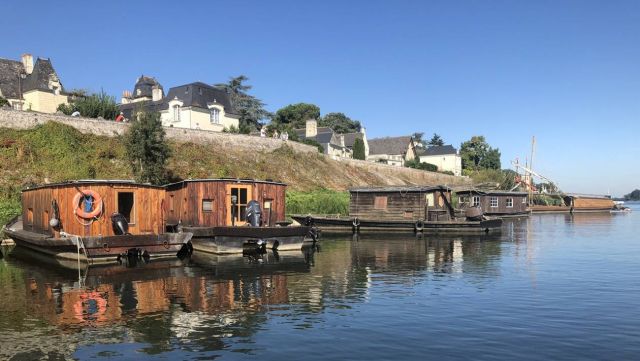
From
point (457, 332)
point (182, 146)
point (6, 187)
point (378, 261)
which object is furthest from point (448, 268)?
point (182, 146)

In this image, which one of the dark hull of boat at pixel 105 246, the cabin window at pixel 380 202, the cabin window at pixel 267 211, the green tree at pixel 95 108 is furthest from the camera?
the green tree at pixel 95 108

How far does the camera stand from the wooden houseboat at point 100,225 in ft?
66.1

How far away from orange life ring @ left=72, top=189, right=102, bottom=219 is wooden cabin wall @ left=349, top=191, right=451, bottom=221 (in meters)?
24.2

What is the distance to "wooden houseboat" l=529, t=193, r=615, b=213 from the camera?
73.2 meters

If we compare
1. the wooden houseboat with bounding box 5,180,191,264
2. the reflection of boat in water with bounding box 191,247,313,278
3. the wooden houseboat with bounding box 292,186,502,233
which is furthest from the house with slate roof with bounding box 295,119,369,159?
the wooden houseboat with bounding box 5,180,191,264

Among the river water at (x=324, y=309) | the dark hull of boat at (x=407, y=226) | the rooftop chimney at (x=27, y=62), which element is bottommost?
the river water at (x=324, y=309)

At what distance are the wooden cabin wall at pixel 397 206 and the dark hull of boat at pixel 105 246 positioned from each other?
71.0 feet

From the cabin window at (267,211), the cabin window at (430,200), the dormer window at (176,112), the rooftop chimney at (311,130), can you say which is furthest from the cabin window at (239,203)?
the rooftop chimney at (311,130)

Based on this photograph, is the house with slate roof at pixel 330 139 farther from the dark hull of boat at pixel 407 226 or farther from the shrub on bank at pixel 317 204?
the dark hull of boat at pixel 407 226

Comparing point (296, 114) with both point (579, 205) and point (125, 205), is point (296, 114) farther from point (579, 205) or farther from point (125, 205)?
point (125, 205)

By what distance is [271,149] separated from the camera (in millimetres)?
56875

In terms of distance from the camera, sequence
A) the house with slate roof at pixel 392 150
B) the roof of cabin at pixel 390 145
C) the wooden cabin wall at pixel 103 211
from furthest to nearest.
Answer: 1. the roof of cabin at pixel 390 145
2. the house with slate roof at pixel 392 150
3. the wooden cabin wall at pixel 103 211

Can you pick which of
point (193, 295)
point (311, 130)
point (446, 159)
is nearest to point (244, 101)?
point (311, 130)

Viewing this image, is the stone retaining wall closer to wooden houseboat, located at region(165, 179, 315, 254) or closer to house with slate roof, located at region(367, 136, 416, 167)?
house with slate roof, located at region(367, 136, 416, 167)
